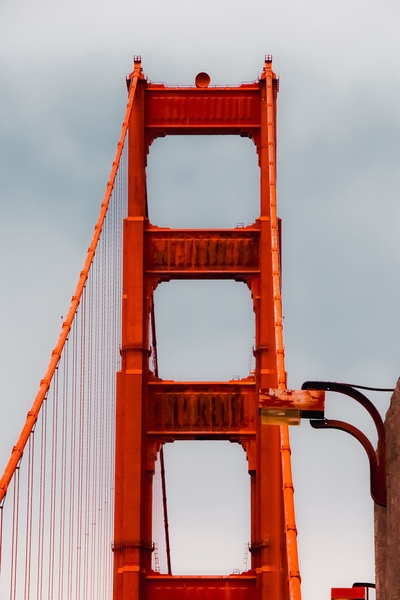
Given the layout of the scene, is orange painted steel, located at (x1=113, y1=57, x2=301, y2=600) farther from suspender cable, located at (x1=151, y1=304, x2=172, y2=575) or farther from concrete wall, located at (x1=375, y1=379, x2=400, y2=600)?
concrete wall, located at (x1=375, y1=379, x2=400, y2=600)

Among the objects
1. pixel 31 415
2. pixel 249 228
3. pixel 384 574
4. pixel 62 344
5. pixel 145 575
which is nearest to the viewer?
pixel 384 574

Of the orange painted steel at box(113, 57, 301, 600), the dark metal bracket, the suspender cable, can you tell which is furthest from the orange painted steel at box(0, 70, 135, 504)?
the dark metal bracket

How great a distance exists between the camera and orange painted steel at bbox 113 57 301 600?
129ft

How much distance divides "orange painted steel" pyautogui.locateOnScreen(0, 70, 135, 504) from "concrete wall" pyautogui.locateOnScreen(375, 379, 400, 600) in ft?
35.3

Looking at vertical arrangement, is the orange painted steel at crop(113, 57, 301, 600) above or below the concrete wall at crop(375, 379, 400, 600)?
above

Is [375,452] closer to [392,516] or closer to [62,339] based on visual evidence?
[392,516]

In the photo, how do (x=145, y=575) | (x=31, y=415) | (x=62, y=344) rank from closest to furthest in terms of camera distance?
(x=31, y=415) → (x=62, y=344) → (x=145, y=575)

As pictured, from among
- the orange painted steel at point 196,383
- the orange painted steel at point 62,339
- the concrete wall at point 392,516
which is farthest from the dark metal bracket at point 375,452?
the orange painted steel at point 196,383

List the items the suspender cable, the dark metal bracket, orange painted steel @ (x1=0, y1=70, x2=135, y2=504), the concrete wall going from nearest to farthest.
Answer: the concrete wall
the dark metal bracket
orange painted steel @ (x1=0, y1=70, x2=135, y2=504)
the suspender cable

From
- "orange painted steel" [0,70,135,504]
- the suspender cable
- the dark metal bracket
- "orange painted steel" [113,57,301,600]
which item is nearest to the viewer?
the dark metal bracket

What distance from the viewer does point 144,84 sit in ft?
143

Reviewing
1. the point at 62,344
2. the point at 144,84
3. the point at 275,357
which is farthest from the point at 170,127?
the point at 62,344

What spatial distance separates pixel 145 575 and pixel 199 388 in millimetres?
4902

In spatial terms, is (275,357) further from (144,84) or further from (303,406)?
(303,406)
